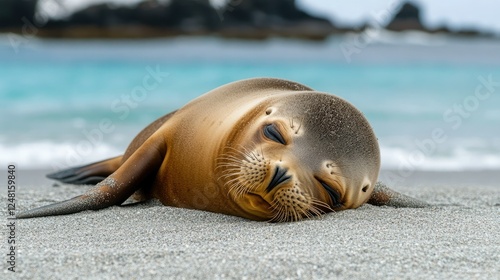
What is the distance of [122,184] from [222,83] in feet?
60.5

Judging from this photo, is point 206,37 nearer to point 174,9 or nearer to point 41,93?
point 174,9

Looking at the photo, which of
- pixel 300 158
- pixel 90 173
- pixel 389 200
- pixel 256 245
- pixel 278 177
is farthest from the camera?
pixel 90 173

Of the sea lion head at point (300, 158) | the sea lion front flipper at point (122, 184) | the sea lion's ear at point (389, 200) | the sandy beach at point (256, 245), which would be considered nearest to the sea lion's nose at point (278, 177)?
the sea lion head at point (300, 158)

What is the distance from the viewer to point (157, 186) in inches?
219

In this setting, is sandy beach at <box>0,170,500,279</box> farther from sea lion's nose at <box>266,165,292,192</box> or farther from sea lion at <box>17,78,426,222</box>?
sea lion's nose at <box>266,165,292,192</box>

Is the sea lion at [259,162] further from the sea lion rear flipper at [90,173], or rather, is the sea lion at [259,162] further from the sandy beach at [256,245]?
the sea lion rear flipper at [90,173]

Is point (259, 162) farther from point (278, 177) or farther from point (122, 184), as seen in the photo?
point (122, 184)

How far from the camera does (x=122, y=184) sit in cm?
539

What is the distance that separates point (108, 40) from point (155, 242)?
35.4 m

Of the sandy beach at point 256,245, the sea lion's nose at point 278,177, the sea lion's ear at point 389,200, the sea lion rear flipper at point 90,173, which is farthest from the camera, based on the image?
the sea lion rear flipper at point 90,173

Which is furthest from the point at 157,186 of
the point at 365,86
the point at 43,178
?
the point at 365,86

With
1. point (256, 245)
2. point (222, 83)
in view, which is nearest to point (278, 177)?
point (256, 245)

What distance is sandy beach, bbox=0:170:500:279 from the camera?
3.57m

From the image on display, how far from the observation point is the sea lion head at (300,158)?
14.5ft
